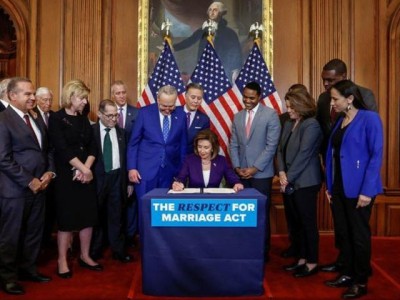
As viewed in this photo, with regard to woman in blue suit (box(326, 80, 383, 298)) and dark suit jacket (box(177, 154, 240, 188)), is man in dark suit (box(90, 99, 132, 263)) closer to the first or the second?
dark suit jacket (box(177, 154, 240, 188))

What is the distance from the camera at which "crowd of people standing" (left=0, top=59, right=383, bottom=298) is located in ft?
11.7

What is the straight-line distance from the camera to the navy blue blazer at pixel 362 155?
11.3 ft

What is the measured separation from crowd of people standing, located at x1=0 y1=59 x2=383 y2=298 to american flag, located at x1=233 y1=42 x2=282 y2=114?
1.12 m

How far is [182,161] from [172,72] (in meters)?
1.61

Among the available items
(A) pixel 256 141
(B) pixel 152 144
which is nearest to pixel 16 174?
(B) pixel 152 144

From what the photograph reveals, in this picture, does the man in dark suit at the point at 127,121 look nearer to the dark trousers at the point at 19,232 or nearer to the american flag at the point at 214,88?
the american flag at the point at 214,88

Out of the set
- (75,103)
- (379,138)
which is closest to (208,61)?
(75,103)

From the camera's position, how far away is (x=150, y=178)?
4.47m

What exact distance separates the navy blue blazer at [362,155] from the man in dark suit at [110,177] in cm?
213

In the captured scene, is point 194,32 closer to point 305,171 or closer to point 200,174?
point 200,174

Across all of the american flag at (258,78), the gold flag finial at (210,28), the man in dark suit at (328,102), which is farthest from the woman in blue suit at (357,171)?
the gold flag finial at (210,28)

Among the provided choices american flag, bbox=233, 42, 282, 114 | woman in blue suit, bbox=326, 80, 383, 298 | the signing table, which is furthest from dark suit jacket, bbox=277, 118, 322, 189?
american flag, bbox=233, 42, 282, 114

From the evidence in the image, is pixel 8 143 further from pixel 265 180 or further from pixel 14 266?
pixel 265 180

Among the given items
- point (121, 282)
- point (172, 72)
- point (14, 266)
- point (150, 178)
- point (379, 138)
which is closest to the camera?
point (379, 138)
